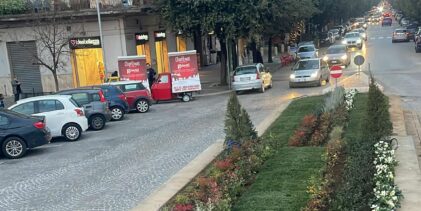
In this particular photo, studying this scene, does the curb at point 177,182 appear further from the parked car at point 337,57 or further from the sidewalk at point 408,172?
the parked car at point 337,57

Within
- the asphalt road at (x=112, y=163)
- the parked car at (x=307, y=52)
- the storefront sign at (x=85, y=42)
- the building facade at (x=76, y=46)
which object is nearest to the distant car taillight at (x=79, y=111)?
the asphalt road at (x=112, y=163)

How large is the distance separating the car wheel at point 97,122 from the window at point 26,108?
263 centimetres

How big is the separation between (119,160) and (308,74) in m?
17.1

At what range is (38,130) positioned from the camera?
1511 centimetres

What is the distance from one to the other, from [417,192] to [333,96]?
708cm

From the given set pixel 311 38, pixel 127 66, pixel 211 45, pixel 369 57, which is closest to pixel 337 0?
pixel 311 38

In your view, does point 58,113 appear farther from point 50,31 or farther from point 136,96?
point 50,31

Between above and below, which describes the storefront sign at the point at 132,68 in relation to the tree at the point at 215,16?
below

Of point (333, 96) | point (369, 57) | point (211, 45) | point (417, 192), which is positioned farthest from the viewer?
point (211, 45)

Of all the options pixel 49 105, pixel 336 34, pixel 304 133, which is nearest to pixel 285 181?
pixel 304 133

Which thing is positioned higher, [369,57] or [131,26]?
[131,26]

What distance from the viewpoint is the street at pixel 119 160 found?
10086 millimetres

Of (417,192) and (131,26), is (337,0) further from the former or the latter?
(417,192)

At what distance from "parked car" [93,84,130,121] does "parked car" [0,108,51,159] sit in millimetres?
6297
